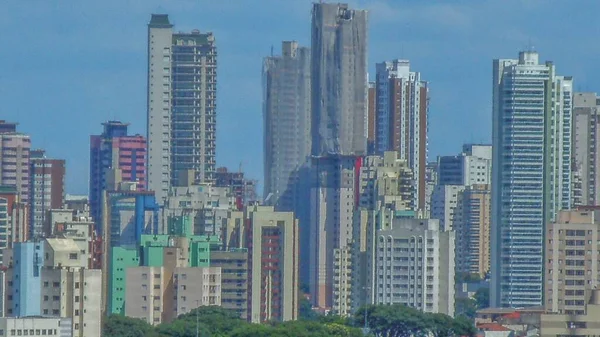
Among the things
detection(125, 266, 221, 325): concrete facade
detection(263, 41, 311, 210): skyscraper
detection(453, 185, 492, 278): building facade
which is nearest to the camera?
detection(125, 266, 221, 325): concrete facade

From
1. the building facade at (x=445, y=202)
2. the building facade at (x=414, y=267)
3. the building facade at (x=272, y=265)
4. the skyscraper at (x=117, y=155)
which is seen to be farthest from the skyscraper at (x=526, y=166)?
the skyscraper at (x=117, y=155)

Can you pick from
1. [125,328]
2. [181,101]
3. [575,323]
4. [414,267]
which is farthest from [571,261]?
[181,101]

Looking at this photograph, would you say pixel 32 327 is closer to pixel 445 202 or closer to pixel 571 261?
pixel 571 261

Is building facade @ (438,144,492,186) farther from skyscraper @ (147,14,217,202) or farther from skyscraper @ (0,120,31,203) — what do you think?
skyscraper @ (0,120,31,203)

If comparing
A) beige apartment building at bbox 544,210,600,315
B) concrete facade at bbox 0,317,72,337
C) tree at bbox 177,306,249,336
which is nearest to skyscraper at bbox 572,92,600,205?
tree at bbox 177,306,249,336

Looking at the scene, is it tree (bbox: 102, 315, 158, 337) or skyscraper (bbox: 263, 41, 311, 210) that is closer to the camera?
tree (bbox: 102, 315, 158, 337)

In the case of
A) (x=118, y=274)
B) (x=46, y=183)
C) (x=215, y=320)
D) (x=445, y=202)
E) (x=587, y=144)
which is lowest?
(x=215, y=320)

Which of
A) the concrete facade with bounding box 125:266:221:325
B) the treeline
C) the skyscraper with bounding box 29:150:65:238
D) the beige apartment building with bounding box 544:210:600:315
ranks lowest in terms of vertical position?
the treeline
